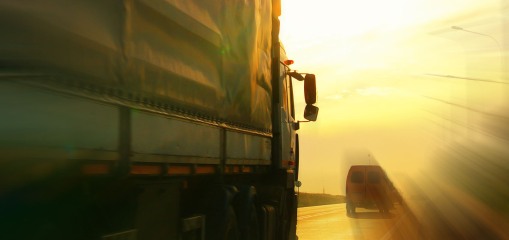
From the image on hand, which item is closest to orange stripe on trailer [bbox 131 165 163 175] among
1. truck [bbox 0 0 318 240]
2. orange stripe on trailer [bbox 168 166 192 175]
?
truck [bbox 0 0 318 240]

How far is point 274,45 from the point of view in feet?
30.3

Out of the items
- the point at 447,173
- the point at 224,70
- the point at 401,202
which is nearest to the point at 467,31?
the point at 401,202

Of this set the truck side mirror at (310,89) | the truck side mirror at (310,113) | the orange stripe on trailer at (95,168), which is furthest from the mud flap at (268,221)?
the orange stripe on trailer at (95,168)

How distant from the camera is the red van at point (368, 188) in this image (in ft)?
94.7

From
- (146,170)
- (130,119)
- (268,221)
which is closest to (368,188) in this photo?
(268,221)

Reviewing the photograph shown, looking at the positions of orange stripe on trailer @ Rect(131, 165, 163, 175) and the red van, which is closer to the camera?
orange stripe on trailer @ Rect(131, 165, 163, 175)

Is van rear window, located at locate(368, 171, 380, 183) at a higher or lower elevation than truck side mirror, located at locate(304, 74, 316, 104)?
lower

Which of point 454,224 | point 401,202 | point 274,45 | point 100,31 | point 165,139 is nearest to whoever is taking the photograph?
point 100,31

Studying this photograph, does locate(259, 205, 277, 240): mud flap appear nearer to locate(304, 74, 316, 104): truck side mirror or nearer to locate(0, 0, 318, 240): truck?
locate(0, 0, 318, 240): truck

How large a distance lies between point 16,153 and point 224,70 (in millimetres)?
3414

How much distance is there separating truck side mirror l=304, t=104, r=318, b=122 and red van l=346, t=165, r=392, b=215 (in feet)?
62.6

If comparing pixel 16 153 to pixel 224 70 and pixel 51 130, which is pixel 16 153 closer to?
pixel 51 130

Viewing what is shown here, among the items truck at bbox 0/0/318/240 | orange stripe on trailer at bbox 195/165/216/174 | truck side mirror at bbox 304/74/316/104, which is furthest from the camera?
truck side mirror at bbox 304/74/316/104

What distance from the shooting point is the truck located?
2941 mm
